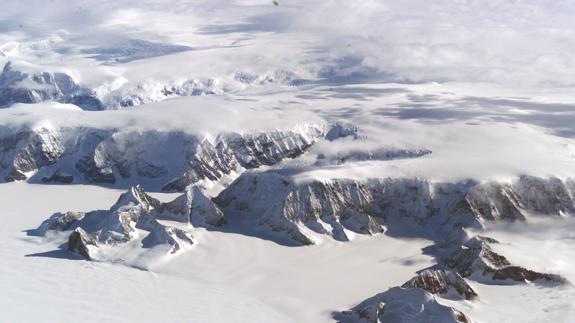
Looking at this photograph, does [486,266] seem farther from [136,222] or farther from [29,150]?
[29,150]

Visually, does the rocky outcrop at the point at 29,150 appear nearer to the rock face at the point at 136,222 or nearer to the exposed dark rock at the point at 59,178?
the exposed dark rock at the point at 59,178

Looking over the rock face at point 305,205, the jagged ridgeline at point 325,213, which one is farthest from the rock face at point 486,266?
the rock face at point 305,205

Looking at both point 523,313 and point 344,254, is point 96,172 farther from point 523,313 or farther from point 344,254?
point 523,313

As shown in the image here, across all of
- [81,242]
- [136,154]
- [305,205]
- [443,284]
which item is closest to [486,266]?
[443,284]

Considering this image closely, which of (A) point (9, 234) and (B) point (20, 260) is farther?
(A) point (9, 234)

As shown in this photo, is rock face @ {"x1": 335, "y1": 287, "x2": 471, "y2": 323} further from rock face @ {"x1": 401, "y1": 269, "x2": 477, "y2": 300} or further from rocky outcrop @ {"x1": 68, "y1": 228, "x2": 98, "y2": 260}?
rocky outcrop @ {"x1": 68, "y1": 228, "x2": 98, "y2": 260}

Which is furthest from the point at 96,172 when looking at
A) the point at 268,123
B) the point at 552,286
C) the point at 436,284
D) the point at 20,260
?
the point at 552,286
